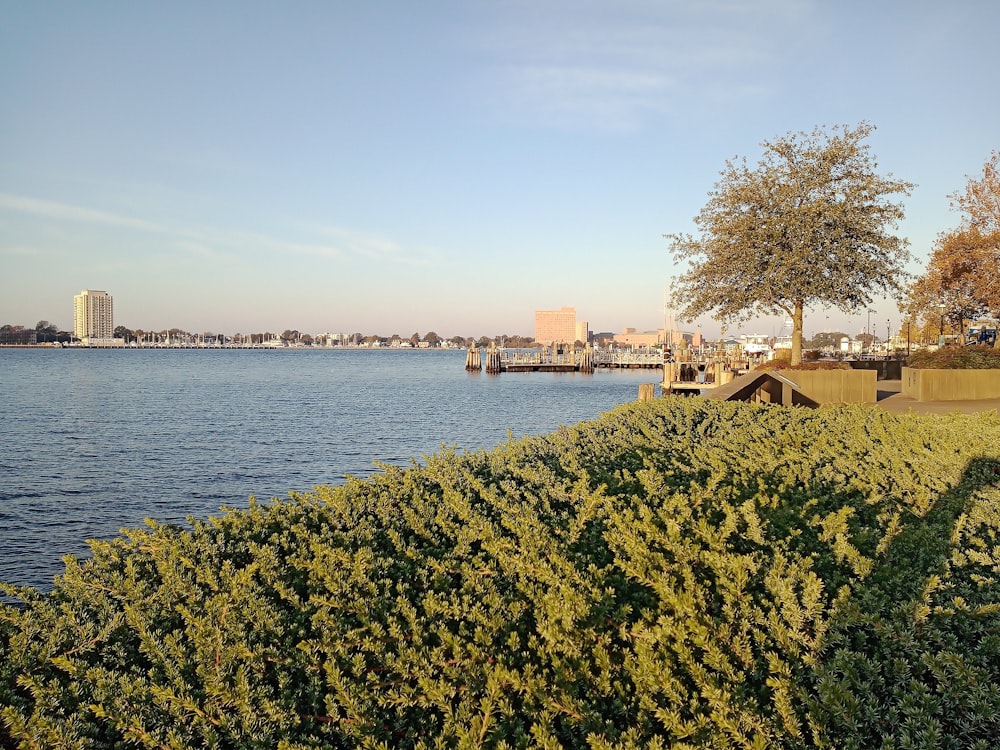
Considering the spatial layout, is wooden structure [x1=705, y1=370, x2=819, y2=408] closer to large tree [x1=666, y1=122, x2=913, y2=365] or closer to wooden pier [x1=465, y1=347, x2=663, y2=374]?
large tree [x1=666, y1=122, x2=913, y2=365]

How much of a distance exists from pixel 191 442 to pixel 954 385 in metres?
24.6

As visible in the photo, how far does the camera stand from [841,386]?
17.9 m

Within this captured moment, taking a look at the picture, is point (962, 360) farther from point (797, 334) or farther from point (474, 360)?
point (474, 360)

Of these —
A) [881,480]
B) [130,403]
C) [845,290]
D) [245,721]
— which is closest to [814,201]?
[845,290]

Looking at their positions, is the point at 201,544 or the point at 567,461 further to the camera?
the point at 567,461

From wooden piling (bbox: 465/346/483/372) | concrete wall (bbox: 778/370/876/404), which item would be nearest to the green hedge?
concrete wall (bbox: 778/370/876/404)

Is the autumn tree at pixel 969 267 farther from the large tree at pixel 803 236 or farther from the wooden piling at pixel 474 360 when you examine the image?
the wooden piling at pixel 474 360

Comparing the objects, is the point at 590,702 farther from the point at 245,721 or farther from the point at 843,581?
the point at 843,581

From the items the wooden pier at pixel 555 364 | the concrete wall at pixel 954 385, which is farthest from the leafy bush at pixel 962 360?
the wooden pier at pixel 555 364

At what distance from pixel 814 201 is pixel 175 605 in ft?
84.9

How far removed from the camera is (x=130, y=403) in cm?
4209

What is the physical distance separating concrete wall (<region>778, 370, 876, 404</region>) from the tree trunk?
549 centimetres

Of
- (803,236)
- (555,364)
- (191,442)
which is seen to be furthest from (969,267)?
(555,364)

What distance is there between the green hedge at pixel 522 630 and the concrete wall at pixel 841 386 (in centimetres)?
1501
